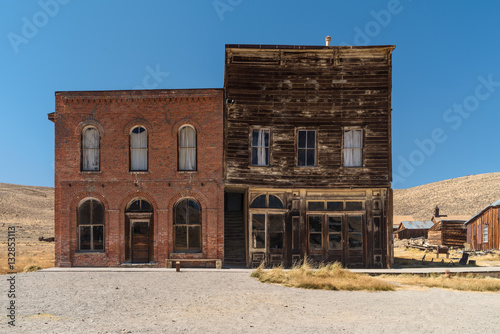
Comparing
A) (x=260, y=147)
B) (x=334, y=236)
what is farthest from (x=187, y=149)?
(x=334, y=236)

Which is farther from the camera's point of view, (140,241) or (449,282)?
(140,241)

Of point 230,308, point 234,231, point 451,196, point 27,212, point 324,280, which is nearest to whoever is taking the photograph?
point 230,308

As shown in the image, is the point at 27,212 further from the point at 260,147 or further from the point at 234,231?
the point at 260,147

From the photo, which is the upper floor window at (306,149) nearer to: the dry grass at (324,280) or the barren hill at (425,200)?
the dry grass at (324,280)

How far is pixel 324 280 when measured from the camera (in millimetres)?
15656

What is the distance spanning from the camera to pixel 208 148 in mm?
20922

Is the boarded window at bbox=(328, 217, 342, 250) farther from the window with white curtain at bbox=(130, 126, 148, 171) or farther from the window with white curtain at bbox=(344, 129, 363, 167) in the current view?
the window with white curtain at bbox=(130, 126, 148, 171)

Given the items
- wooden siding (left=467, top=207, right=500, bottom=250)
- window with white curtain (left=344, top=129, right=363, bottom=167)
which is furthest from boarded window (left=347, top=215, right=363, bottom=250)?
wooden siding (left=467, top=207, right=500, bottom=250)

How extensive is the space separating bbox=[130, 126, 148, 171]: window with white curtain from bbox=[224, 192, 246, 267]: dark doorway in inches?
225

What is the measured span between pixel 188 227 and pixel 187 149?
3553 millimetres

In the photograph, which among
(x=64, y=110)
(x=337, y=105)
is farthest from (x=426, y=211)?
(x=64, y=110)

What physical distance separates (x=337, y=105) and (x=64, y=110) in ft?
41.2

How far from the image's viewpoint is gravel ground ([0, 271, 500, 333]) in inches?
363

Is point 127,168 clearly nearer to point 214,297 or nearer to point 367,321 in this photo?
point 214,297
